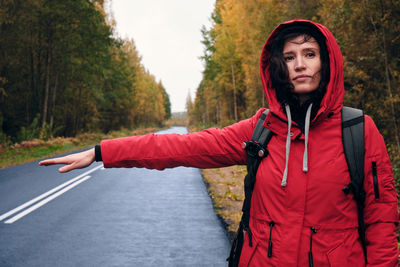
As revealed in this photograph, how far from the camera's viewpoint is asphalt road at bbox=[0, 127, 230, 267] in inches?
182

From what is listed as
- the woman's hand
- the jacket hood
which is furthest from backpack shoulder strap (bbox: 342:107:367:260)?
the woman's hand

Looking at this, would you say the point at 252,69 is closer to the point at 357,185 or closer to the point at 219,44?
the point at 219,44

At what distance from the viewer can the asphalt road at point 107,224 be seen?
4.62 metres

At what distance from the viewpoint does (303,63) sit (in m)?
1.93

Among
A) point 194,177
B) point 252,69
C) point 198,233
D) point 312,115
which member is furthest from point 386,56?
point 252,69

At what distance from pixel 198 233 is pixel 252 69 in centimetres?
1998

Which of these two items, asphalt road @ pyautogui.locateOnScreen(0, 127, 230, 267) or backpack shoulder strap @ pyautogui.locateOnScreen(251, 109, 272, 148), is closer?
backpack shoulder strap @ pyautogui.locateOnScreen(251, 109, 272, 148)

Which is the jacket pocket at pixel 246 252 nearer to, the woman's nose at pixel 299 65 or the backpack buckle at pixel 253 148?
the backpack buckle at pixel 253 148

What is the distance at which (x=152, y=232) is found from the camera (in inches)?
224

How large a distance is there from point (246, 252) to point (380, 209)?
747 mm

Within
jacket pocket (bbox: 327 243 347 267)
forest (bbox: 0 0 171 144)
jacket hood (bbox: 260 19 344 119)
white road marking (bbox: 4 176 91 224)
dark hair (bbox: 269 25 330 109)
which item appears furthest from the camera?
forest (bbox: 0 0 171 144)

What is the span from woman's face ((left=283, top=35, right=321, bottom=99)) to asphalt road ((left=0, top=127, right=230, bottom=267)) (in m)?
3.13

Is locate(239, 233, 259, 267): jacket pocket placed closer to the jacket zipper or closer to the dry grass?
the jacket zipper

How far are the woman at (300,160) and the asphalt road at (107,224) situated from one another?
9.13ft
